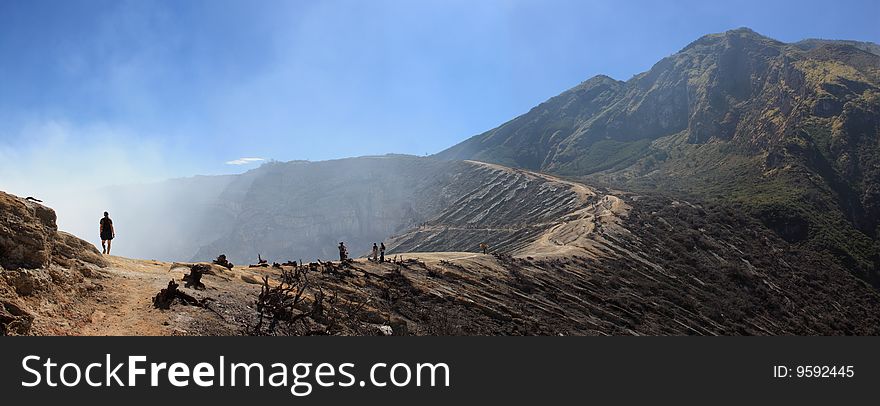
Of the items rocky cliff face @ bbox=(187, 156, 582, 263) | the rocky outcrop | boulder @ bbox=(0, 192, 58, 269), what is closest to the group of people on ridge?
the rocky outcrop

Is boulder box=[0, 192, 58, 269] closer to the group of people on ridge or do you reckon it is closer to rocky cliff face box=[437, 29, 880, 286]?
the group of people on ridge

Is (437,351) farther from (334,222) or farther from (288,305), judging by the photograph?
(334,222)

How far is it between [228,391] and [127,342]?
1820 mm

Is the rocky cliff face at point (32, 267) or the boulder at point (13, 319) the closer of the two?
the boulder at point (13, 319)

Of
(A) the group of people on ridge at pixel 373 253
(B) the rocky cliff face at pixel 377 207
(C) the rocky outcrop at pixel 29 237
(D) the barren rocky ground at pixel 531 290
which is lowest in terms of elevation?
(D) the barren rocky ground at pixel 531 290

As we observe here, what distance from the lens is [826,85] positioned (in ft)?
321

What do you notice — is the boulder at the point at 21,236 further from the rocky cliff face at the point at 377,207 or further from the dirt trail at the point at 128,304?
the rocky cliff face at the point at 377,207

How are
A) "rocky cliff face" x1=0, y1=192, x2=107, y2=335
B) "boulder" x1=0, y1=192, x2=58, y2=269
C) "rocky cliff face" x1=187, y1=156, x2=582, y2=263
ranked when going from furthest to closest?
1. "rocky cliff face" x1=187, y1=156, x2=582, y2=263
2. "boulder" x1=0, y1=192, x2=58, y2=269
3. "rocky cliff face" x1=0, y1=192, x2=107, y2=335

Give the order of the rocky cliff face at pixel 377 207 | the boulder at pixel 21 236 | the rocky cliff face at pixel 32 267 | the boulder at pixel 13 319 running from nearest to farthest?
1. the boulder at pixel 13 319
2. the rocky cliff face at pixel 32 267
3. the boulder at pixel 21 236
4. the rocky cliff face at pixel 377 207

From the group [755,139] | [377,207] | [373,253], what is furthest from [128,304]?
[755,139]

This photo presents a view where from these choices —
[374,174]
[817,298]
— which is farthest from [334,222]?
[817,298]

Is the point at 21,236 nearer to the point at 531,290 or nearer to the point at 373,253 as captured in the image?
the point at 373,253

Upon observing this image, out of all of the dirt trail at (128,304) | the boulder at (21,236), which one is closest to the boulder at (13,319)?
the dirt trail at (128,304)

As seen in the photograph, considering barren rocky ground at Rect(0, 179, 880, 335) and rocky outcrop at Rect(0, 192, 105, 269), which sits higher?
rocky outcrop at Rect(0, 192, 105, 269)
